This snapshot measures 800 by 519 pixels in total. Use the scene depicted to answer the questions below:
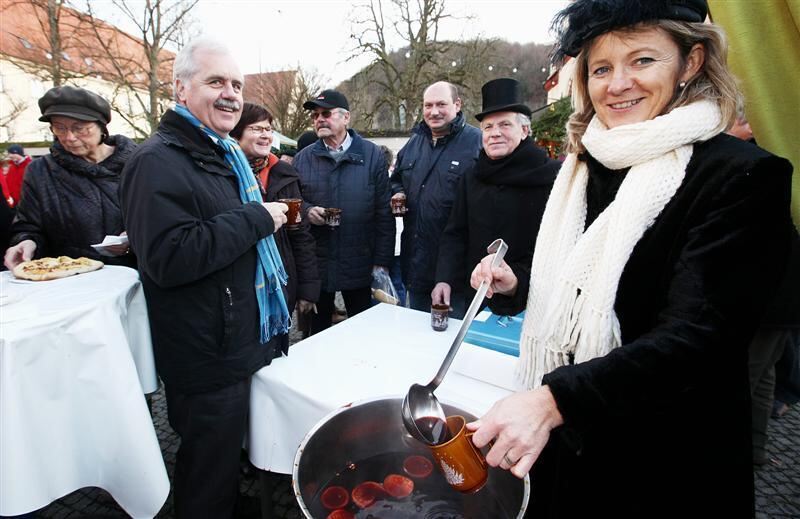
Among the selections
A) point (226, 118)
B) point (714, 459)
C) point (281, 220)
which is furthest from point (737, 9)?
point (226, 118)

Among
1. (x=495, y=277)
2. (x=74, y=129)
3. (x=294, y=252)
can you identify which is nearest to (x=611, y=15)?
(x=495, y=277)

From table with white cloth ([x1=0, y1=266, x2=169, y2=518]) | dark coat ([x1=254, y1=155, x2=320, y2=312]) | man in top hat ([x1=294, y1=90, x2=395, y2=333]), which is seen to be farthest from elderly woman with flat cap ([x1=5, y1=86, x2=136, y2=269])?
man in top hat ([x1=294, y1=90, x2=395, y2=333])

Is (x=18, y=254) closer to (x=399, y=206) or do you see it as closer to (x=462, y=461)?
(x=399, y=206)

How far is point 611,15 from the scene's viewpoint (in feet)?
3.47

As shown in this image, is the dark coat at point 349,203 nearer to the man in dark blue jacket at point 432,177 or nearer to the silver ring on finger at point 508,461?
the man in dark blue jacket at point 432,177

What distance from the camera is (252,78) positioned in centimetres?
2533

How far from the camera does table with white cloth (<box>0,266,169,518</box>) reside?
146 cm

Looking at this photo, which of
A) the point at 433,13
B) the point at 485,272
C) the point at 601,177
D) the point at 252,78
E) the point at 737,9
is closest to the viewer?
the point at 737,9

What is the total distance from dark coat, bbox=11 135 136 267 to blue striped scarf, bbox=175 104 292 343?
50.8 inches

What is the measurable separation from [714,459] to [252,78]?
28.6m

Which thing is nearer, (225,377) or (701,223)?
(701,223)

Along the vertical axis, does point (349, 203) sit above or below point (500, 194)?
below

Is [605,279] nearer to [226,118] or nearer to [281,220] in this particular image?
[281,220]

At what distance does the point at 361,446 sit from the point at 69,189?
96.0 inches
